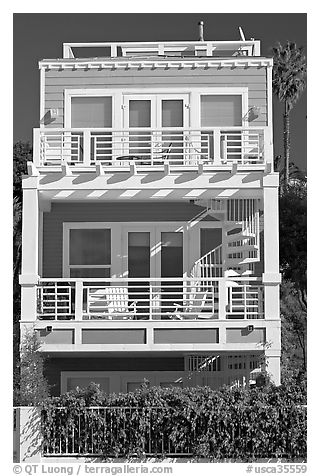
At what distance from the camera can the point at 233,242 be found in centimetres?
2314

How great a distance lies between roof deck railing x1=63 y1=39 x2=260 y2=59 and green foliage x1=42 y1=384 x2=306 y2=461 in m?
9.05

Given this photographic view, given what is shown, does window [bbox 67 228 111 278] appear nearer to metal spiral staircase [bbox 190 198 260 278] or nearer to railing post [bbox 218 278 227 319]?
metal spiral staircase [bbox 190 198 260 278]

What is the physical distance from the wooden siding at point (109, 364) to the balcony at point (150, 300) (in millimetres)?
1071

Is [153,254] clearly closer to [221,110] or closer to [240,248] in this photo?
[240,248]

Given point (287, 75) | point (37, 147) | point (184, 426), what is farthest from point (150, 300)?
point (287, 75)

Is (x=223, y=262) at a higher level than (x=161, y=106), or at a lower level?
lower

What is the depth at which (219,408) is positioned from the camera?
17.9 metres

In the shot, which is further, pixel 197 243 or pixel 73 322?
pixel 197 243

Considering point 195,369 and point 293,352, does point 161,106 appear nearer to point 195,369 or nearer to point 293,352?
point 195,369

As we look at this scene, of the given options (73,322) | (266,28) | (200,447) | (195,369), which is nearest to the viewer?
(200,447)

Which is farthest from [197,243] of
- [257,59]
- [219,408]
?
[219,408]

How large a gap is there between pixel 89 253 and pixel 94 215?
0.85m

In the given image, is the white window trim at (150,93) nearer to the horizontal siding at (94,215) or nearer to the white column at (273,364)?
the horizontal siding at (94,215)

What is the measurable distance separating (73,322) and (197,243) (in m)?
3.94
